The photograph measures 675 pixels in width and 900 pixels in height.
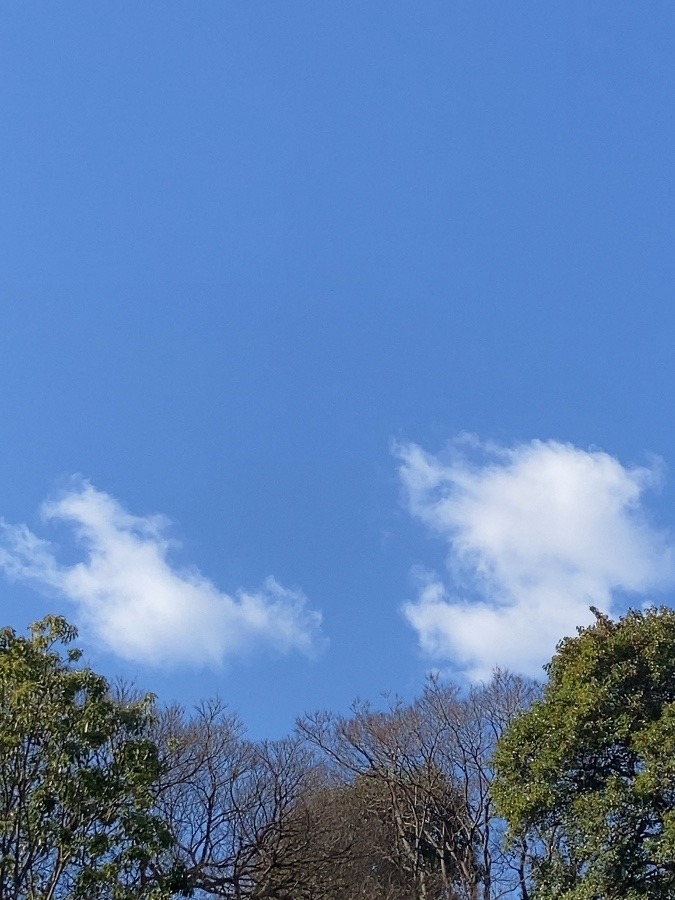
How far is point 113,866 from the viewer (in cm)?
973

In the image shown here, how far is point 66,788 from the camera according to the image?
9766 mm

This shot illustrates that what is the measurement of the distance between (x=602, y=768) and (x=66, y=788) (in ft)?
28.5

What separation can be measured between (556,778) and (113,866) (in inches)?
301

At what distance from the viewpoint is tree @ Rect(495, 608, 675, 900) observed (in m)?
13.3

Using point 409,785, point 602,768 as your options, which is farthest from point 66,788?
point 409,785

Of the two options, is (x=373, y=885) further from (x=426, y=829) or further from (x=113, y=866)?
(x=113, y=866)

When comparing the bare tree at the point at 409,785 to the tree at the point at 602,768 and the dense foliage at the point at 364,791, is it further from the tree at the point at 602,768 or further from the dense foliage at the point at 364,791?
the tree at the point at 602,768

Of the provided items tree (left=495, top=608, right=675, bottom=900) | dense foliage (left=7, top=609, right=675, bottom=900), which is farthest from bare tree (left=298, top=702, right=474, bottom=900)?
tree (left=495, top=608, right=675, bottom=900)

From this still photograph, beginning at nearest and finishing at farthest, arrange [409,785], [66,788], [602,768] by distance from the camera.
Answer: [66,788]
[602,768]
[409,785]

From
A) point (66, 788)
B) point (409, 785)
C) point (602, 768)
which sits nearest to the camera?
point (66, 788)

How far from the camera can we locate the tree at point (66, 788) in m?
9.77

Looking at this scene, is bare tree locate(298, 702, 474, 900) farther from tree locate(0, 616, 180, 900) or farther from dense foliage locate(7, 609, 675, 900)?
tree locate(0, 616, 180, 900)

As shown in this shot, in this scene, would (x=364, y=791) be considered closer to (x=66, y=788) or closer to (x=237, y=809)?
(x=237, y=809)

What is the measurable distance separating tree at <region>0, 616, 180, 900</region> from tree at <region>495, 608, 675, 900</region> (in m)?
6.69
